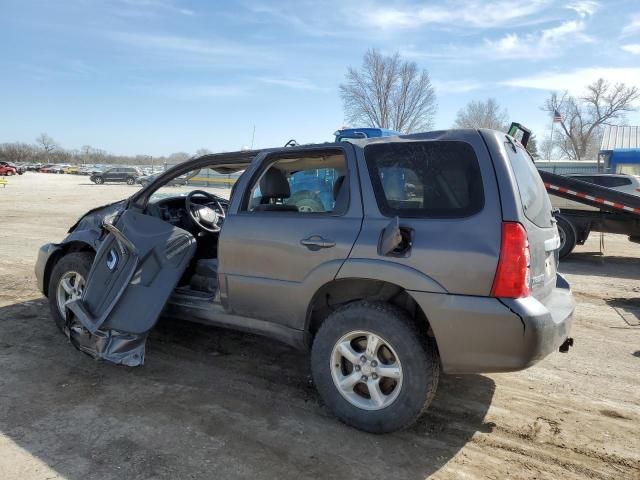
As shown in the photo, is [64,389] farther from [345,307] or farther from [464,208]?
[464,208]

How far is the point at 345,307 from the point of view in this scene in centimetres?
312

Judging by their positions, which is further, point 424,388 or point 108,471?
point 424,388

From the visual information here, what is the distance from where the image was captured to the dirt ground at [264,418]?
8.84ft

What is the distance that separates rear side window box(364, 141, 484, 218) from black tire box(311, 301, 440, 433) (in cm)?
64

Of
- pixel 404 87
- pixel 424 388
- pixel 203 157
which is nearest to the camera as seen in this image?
pixel 424 388

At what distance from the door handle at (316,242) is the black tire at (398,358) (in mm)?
411

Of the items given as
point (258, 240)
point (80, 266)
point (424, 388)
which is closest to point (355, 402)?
point (424, 388)

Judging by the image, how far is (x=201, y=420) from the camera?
316 centimetres

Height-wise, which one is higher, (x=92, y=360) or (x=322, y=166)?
(x=322, y=166)

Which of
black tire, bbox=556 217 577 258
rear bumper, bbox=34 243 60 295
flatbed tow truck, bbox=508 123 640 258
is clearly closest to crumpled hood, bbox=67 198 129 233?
rear bumper, bbox=34 243 60 295

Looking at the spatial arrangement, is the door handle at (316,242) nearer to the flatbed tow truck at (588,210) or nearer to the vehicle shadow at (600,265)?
the flatbed tow truck at (588,210)

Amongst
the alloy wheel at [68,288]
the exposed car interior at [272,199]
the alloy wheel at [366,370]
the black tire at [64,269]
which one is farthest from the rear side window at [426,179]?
the alloy wheel at [68,288]

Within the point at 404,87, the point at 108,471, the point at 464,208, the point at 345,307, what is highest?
the point at 404,87

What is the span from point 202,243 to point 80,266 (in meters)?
1.08
